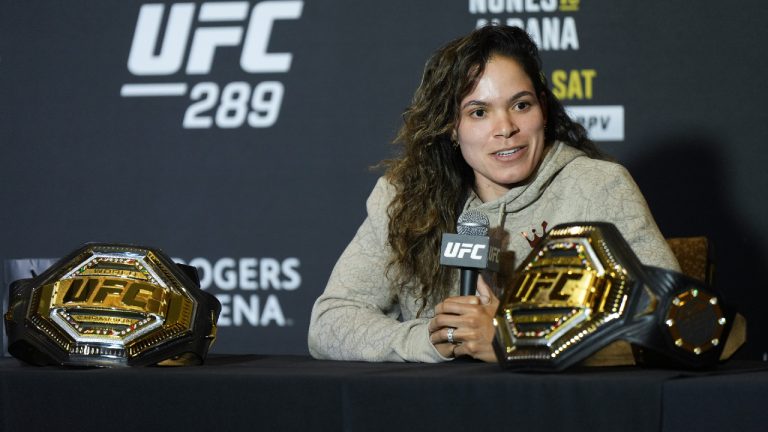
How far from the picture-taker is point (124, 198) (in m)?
3.28

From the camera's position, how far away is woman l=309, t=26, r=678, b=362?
1.95 m

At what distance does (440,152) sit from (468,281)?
0.60m

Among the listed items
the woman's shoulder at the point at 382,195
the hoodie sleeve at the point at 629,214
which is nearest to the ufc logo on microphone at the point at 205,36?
the woman's shoulder at the point at 382,195

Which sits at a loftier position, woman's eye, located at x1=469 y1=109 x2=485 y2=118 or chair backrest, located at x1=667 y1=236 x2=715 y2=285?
woman's eye, located at x1=469 y1=109 x2=485 y2=118

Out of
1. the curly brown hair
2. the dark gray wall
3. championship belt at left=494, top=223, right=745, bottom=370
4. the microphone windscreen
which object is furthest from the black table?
the dark gray wall

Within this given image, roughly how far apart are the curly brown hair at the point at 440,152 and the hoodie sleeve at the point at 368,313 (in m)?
0.04

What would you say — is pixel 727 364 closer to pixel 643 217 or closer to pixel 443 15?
pixel 643 217

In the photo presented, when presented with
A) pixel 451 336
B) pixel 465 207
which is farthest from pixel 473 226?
pixel 465 207

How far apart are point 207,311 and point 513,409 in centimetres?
59

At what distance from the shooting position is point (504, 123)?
6.65ft

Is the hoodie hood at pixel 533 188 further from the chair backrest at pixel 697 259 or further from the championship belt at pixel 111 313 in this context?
the championship belt at pixel 111 313

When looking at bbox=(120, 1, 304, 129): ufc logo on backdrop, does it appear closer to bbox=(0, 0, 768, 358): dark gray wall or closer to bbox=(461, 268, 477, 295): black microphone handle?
bbox=(0, 0, 768, 358): dark gray wall

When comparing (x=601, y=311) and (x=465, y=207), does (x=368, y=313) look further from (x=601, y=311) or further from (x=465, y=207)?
(x=601, y=311)

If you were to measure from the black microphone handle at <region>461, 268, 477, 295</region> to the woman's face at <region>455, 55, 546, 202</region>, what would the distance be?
0.42 metres
